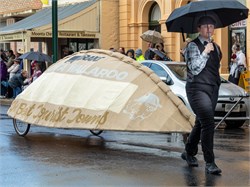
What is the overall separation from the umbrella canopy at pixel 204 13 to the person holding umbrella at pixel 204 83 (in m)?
0.18

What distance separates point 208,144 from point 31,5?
2721 centimetres

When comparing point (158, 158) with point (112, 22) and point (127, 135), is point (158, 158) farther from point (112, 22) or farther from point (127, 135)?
point (112, 22)

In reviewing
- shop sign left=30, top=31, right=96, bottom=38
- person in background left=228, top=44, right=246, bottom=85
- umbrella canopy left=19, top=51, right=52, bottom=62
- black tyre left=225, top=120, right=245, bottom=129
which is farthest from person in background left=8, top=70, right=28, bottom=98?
black tyre left=225, top=120, right=245, bottom=129

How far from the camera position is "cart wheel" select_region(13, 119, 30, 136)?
12.6 metres

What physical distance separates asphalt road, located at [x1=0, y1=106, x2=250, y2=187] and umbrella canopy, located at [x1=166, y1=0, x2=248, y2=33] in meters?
1.91

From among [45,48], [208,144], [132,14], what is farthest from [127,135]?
[45,48]

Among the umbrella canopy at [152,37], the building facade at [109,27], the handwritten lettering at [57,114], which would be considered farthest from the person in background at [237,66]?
the handwritten lettering at [57,114]

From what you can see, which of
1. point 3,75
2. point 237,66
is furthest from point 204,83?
point 3,75

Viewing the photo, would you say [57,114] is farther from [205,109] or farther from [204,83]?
[205,109]

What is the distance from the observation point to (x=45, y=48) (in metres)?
32.5

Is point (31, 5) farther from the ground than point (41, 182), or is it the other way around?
point (31, 5)

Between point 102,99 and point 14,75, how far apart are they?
1488 centimetres

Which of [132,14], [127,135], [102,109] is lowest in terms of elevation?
[127,135]

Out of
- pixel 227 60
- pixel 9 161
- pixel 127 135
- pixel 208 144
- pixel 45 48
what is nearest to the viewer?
pixel 208 144
